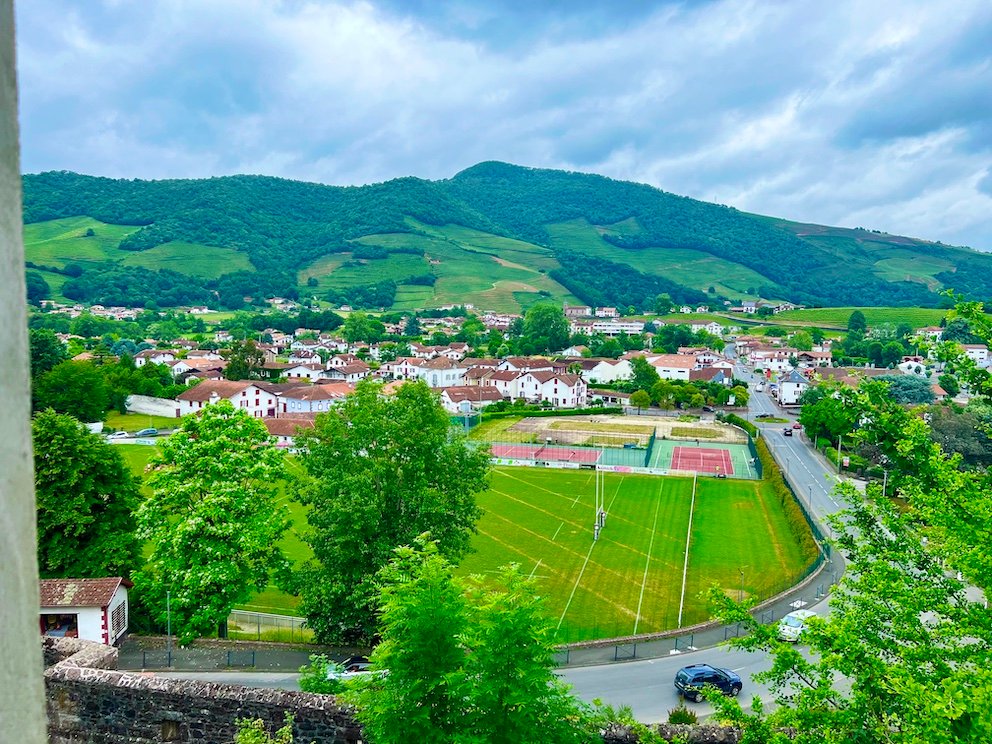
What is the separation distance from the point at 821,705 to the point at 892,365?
123 metres

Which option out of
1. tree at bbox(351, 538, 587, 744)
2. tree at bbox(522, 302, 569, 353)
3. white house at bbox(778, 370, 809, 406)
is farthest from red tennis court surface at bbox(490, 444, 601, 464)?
tree at bbox(522, 302, 569, 353)

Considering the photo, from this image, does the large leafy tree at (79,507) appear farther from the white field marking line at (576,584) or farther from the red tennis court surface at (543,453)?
the red tennis court surface at (543,453)

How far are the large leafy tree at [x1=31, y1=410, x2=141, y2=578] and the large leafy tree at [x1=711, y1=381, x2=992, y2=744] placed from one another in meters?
18.9

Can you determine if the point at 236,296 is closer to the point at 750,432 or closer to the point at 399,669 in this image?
the point at 750,432

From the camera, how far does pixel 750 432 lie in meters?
66.1

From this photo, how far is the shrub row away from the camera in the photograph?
34.2 metres

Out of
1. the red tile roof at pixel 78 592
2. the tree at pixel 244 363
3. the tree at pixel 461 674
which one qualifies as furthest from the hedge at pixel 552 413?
the tree at pixel 461 674

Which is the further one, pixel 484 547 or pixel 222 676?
pixel 484 547

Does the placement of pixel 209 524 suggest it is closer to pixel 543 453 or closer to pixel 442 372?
pixel 543 453

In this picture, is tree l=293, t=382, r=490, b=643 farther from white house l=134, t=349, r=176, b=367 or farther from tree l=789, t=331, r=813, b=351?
tree l=789, t=331, r=813, b=351

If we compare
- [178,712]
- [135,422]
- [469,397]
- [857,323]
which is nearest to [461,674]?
[178,712]

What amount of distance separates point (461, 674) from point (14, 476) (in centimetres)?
767

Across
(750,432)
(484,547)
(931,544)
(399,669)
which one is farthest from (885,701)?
(750,432)

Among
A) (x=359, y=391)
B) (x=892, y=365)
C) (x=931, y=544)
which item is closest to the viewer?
(x=931, y=544)
